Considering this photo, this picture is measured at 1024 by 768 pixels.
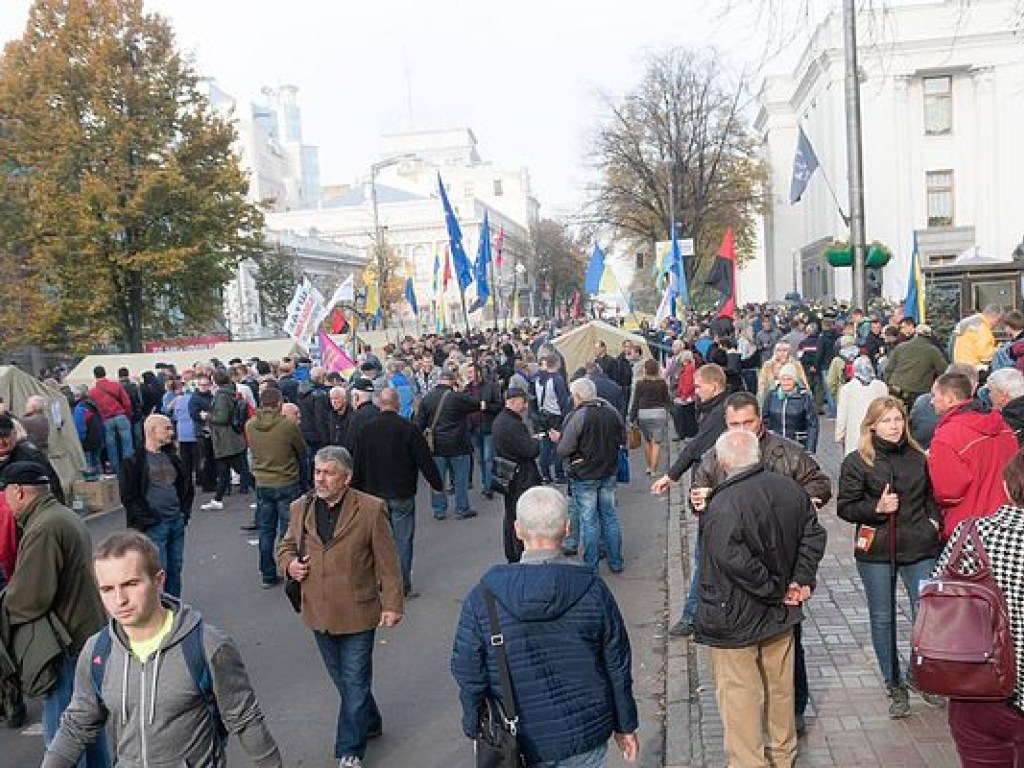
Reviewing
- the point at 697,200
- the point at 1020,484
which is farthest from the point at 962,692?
the point at 697,200

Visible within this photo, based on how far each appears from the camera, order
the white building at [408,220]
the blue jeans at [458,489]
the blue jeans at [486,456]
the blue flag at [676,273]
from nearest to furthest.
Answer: the blue jeans at [458,489] → the blue jeans at [486,456] → the blue flag at [676,273] → the white building at [408,220]

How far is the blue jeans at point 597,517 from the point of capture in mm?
9820

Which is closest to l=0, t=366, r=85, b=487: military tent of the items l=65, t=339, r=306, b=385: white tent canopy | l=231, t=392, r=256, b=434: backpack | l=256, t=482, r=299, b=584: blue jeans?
l=231, t=392, r=256, b=434: backpack

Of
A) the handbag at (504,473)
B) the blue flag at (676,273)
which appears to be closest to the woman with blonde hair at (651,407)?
the handbag at (504,473)

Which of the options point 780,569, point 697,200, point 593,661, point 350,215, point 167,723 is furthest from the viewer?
point 350,215

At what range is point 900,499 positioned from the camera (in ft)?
19.0

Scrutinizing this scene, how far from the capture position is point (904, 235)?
5069 centimetres

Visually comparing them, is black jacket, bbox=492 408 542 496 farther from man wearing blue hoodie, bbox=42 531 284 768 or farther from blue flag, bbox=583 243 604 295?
blue flag, bbox=583 243 604 295

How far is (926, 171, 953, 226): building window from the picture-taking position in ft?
168

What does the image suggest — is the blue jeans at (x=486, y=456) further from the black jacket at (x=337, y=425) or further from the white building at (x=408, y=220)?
the white building at (x=408, y=220)

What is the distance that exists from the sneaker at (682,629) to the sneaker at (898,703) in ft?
6.87

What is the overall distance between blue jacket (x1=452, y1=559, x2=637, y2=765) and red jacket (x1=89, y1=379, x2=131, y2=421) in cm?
1343

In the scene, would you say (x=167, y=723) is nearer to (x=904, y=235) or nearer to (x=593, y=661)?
(x=593, y=661)

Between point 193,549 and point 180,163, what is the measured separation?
2166cm
